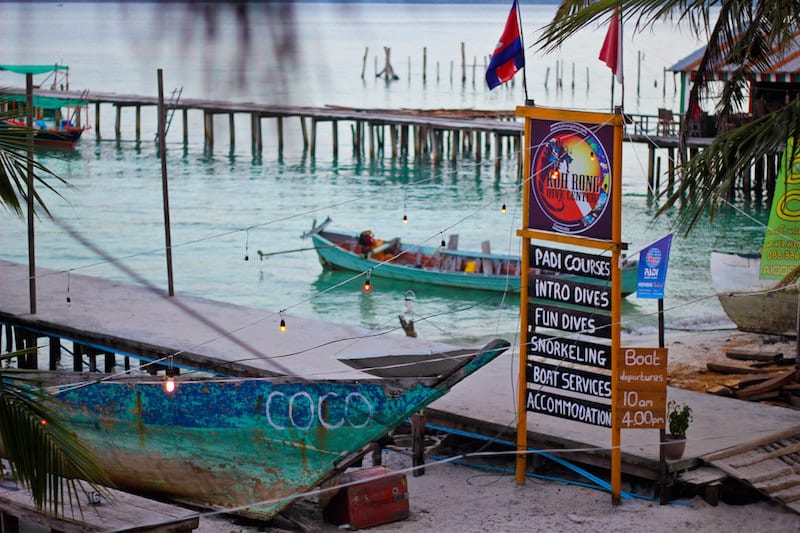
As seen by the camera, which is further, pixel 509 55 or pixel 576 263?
pixel 509 55

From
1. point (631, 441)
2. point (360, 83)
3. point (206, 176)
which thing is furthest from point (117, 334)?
point (360, 83)

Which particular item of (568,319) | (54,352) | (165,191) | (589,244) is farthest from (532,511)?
(54,352)

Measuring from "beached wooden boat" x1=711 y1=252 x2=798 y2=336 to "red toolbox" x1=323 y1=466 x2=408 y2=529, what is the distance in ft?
23.6

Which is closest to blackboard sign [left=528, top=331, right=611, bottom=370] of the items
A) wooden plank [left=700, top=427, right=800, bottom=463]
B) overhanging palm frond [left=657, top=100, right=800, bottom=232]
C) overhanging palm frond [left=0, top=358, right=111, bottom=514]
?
wooden plank [left=700, top=427, right=800, bottom=463]

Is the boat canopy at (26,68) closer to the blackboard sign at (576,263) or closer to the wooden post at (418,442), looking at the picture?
the blackboard sign at (576,263)

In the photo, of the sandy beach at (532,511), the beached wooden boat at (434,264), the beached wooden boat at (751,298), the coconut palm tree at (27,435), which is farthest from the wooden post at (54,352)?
the coconut palm tree at (27,435)

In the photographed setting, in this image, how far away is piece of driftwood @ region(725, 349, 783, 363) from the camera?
1595 centimetres

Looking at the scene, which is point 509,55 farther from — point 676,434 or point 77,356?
point 77,356

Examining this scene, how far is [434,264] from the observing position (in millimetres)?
29359

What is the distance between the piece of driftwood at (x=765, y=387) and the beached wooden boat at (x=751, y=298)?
99.0 inches

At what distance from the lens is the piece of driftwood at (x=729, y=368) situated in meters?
15.4

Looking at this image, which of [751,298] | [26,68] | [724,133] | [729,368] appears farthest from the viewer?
[751,298]

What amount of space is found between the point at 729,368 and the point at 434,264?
46.6 ft

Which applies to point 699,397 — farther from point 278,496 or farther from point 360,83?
point 360,83
